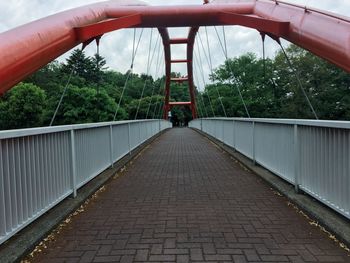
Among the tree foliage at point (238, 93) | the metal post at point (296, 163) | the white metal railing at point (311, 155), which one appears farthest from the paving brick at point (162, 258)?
the tree foliage at point (238, 93)

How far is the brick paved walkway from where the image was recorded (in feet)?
12.4

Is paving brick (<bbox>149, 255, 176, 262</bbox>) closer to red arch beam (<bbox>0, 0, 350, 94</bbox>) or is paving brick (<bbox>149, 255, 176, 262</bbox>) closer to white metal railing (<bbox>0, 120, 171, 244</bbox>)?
white metal railing (<bbox>0, 120, 171, 244</bbox>)

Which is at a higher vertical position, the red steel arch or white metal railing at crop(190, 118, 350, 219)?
the red steel arch

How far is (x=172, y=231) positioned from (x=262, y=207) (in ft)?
5.28

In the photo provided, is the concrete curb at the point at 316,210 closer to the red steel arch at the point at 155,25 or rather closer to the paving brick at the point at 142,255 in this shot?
the paving brick at the point at 142,255

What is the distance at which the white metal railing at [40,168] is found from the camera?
3.93m

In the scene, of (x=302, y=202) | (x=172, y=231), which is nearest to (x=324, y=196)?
(x=302, y=202)

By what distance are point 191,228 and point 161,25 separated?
886 cm

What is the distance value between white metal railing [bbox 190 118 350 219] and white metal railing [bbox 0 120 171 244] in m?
3.25

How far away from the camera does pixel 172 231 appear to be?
4.50 m

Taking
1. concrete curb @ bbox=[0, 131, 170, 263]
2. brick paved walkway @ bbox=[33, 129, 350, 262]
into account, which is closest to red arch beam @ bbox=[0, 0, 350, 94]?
concrete curb @ bbox=[0, 131, 170, 263]

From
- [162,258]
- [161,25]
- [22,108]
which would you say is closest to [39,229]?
[162,258]

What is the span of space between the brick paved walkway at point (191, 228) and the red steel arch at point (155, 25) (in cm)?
287

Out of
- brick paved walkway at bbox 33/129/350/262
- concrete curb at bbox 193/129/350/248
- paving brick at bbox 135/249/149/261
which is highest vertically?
concrete curb at bbox 193/129/350/248
